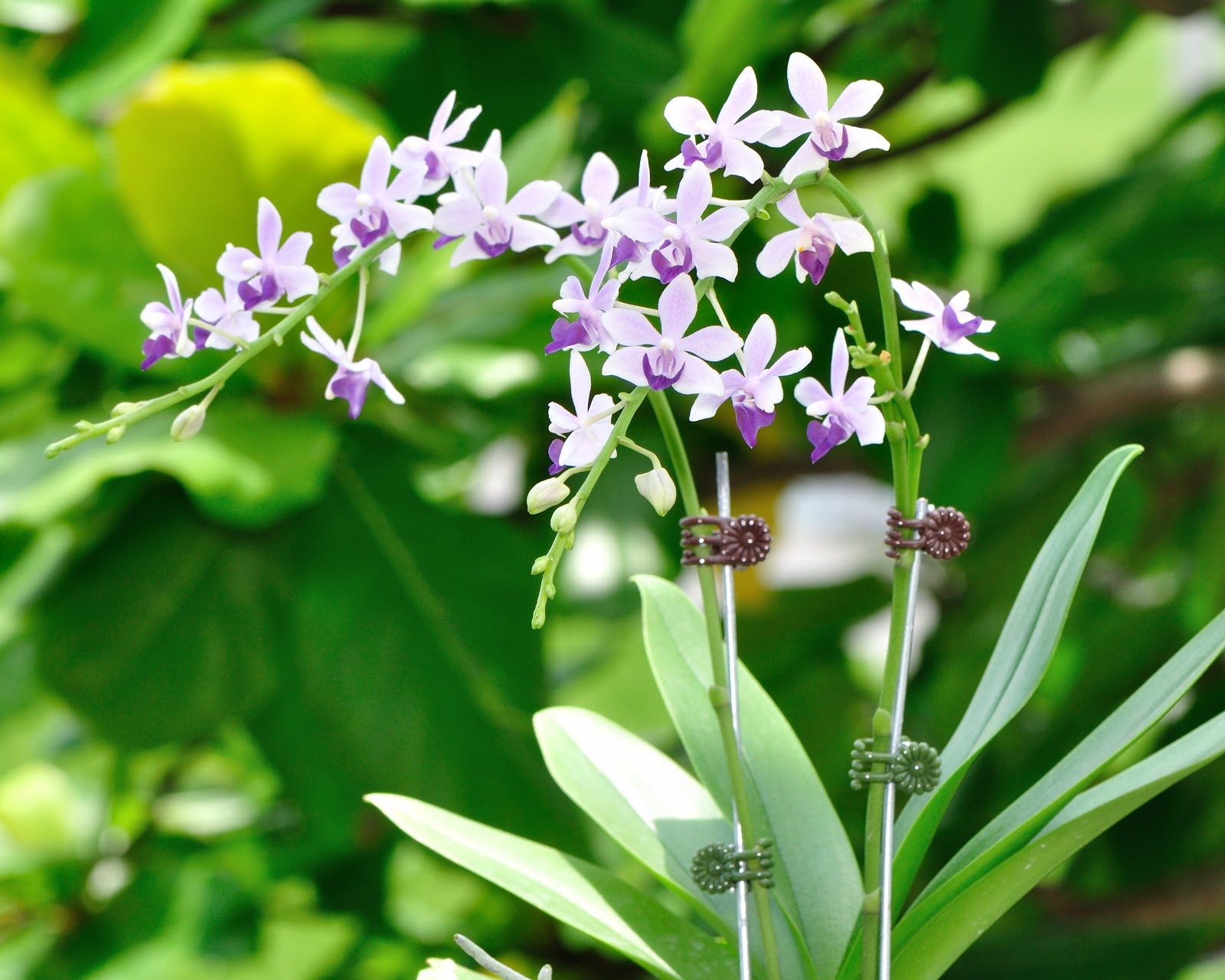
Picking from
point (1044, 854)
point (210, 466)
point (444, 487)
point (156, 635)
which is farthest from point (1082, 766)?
point (444, 487)

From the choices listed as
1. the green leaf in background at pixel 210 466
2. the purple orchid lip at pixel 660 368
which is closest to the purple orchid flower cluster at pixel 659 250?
the purple orchid lip at pixel 660 368

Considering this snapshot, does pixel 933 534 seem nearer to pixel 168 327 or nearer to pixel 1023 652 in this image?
pixel 1023 652

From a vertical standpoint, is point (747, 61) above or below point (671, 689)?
above

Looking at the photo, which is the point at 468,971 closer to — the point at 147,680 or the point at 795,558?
the point at 147,680

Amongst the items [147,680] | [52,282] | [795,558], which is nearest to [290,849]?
[147,680]

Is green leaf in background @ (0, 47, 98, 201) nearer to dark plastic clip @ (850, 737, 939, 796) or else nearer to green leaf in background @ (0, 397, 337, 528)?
green leaf in background @ (0, 397, 337, 528)

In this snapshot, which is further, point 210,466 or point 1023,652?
point 210,466

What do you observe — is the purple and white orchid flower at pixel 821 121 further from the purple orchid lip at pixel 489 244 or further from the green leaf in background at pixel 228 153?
the green leaf in background at pixel 228 153
